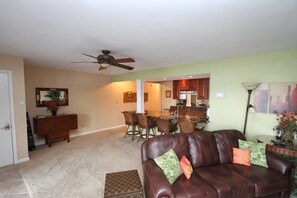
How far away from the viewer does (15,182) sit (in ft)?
7.95

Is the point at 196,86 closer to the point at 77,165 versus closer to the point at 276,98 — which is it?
the point at 276,98

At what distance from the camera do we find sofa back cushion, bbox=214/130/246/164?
223 cm

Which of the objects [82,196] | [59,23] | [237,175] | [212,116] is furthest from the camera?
[212,116]

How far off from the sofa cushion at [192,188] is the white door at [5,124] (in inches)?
142

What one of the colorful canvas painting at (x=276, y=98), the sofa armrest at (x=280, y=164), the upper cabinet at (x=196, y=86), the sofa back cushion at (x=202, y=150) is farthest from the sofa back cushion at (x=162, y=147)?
the upper cabinet at (x=196, y=86)

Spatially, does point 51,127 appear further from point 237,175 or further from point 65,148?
point 237,175

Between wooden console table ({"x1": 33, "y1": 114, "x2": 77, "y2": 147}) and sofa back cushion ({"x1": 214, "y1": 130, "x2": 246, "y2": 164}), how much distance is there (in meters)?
4.21

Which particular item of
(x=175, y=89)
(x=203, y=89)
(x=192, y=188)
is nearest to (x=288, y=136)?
(x=192, y=188)

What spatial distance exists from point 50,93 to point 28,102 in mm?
Result: 605

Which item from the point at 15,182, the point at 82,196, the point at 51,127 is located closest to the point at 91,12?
the point at 82,196

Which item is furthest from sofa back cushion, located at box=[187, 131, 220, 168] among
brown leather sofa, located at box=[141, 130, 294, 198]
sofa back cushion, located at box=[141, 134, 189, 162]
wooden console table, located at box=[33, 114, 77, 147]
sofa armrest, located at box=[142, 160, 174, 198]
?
wooden console table, located at box=[33, 114, 77, 147]

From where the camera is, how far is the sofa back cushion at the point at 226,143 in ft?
7.32

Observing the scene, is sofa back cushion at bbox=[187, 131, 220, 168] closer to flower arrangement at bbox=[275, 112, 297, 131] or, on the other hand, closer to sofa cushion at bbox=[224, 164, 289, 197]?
sofa cushion at bbox=[224, 164, 289, 197]

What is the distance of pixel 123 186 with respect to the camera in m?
1.62
